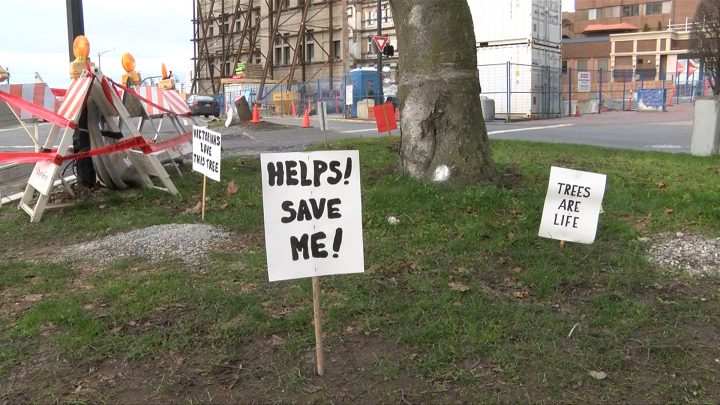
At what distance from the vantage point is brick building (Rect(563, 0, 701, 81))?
192ft

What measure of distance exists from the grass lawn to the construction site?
108 feet

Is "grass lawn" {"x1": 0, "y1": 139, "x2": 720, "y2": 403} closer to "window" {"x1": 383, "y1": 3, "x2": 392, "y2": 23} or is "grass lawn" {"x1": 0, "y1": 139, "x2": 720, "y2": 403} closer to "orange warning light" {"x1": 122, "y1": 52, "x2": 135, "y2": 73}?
"orange warning light" {"x1": 122, "y1": 52, "x2": 135, "y2": 73}

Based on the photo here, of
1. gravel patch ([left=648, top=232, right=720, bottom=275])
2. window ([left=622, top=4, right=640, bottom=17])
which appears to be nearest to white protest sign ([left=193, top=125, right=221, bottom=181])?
gravel patch ([left=648, top=232, right=720, bottom=275])

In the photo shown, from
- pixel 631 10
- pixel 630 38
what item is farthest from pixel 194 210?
pixel 631 10

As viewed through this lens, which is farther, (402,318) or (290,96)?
(290,96)

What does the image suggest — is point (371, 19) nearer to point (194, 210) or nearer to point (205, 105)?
point (205, 105)

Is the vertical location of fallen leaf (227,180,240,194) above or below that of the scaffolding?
below

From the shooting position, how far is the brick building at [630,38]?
2308 inches

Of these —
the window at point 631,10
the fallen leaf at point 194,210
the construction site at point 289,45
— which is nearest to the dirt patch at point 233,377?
the fallen leaf at point 194,210

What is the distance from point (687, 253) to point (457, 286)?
7.05 feet

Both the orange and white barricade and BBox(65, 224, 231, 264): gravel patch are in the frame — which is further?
the orange and white barricade

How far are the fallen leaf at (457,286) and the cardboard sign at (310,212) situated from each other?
132 cm

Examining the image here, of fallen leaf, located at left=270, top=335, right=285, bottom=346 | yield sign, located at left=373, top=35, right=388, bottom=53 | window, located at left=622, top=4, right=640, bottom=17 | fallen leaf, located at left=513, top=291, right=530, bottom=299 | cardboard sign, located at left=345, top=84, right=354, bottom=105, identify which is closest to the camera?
fallen leaf, located at left=270, top=335, right=285, bottom=346

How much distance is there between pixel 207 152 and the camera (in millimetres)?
6988
